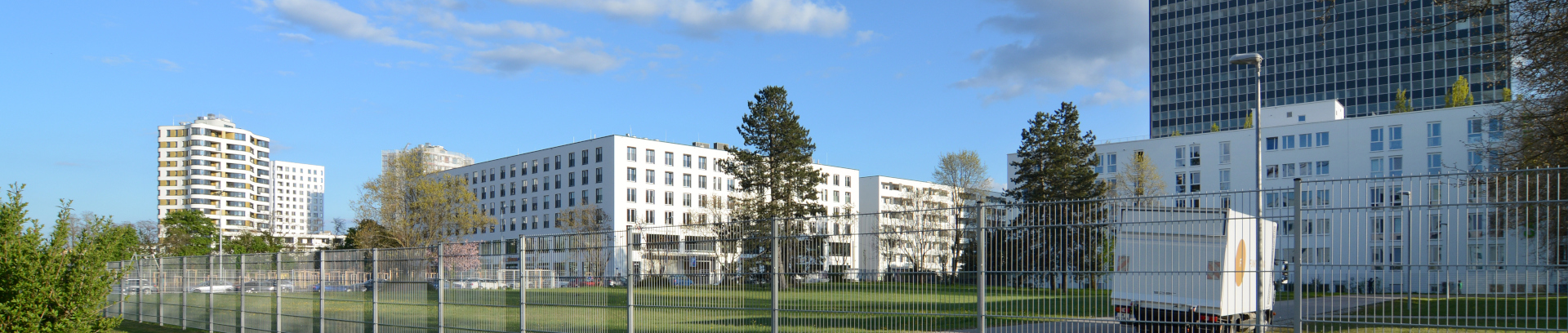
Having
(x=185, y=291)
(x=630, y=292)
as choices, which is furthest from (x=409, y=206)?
(x=630, y=292)

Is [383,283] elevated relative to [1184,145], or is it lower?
lower

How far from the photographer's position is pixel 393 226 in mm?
58469

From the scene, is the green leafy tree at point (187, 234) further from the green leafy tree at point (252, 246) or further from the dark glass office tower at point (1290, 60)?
the dark glass office tower at point (1290, 60)

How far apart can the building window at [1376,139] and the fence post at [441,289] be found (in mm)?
69908

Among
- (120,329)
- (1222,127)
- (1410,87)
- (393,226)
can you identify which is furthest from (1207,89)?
(120,329)

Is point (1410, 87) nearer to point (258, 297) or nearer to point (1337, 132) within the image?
point (1337, 132)

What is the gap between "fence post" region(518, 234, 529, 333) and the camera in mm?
13656

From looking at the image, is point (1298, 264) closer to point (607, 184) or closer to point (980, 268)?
point (980, 268)

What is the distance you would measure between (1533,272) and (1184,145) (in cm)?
7677

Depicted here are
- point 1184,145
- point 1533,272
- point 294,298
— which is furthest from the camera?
point 1184,145

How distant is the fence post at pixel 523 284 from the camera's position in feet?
44.8

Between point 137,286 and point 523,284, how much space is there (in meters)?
17.8

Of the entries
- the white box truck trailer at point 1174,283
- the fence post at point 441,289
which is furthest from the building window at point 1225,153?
the white box truck trailer at point 1174,283

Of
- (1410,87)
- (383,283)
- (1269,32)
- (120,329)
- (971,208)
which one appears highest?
(1269,32)
